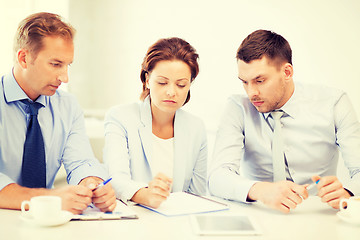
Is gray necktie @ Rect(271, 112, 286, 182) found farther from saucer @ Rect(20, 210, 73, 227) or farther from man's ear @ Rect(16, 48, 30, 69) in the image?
man's ear @ Rect(16, 48, 30, 69)

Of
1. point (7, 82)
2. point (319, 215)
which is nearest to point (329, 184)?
point (319, 215)

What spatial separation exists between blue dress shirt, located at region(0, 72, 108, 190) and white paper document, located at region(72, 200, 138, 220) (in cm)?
31

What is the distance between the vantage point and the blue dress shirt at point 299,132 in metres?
2.15

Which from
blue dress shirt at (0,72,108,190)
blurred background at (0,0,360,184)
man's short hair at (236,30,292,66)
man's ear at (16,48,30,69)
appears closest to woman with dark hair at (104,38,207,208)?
blue dress shirt at (0,72,108,190)

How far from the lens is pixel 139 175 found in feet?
6.93

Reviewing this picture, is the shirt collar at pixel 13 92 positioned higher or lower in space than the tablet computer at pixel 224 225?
higher

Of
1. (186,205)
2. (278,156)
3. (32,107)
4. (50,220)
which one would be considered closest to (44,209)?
(50,220)

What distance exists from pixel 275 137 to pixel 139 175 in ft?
2.29

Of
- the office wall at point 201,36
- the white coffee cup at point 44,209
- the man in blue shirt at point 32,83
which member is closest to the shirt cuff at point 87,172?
the man in blue shirt at point 32,83

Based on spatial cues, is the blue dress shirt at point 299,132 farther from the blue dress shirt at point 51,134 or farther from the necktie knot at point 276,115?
the blue dress shirt at point 51,134

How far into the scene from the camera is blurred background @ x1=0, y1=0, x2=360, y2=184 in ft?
11.0

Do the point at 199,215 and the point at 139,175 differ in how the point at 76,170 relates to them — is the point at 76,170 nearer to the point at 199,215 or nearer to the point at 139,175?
the point at 139,175

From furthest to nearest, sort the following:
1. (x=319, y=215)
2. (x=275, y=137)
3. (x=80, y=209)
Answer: (x=275, y=137) < (x=319, y=215) < (x=80, y=209)

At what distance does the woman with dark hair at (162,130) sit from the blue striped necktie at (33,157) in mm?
295
